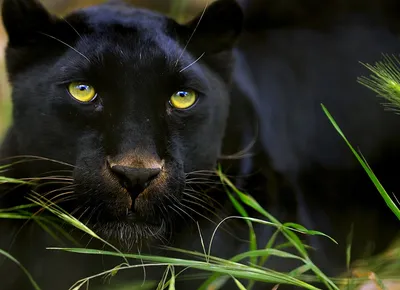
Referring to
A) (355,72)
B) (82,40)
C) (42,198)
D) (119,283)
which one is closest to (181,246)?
(119,283)

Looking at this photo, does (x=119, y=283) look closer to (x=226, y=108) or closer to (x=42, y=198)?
(x=42, y=198)

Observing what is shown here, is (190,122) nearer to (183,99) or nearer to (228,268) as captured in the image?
(183,99)

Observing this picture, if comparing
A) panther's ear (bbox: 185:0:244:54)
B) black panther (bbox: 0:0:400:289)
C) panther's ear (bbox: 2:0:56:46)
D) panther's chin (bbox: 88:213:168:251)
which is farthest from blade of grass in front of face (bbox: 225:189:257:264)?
panther's ear (bbox: 2:0:56:46)

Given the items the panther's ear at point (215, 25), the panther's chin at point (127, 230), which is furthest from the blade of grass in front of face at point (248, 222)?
the panther's ear at point (215, 25)

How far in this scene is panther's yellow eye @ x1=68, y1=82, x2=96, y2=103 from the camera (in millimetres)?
776

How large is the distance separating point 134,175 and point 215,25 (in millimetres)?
274

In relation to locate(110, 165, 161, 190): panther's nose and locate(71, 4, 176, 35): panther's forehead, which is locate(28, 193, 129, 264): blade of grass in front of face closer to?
locate(110, 165, 161, 190): panther's nose

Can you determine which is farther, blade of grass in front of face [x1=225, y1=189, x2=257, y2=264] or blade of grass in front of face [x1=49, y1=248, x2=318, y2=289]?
blade of grass in front of face [x1=225, y1=189, x2=257, y2=264]

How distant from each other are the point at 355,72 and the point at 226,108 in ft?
0.90

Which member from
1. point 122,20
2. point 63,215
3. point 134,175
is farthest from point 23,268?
point 122,20

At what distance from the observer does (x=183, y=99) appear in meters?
0.82

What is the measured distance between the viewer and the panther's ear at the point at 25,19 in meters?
0.79

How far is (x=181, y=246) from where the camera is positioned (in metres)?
0.86

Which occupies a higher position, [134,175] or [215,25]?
[215,25]
